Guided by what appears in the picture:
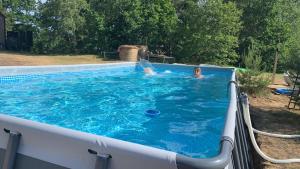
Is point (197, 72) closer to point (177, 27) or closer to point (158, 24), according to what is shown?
point (177, 27)

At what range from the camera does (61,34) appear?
25453 millimetres

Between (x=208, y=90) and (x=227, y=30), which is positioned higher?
Answer: (x=227, y=30)

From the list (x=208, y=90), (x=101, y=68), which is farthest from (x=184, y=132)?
(x=101, y=68)

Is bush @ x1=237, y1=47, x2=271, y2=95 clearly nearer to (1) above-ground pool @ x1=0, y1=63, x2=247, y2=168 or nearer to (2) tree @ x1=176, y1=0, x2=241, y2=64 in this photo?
(1) above-ground pool @ x1=0, y1=63, x2=247, y2=168

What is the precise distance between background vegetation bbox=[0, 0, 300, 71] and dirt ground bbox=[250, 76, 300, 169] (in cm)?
996

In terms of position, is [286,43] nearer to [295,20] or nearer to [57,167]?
[295,20]

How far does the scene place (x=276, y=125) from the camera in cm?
687

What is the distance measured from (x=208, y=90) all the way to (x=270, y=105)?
3.32 m

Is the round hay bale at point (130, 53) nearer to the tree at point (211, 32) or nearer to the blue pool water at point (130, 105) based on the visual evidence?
the tree at point (211, 32)

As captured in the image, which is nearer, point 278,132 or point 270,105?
point 278,132

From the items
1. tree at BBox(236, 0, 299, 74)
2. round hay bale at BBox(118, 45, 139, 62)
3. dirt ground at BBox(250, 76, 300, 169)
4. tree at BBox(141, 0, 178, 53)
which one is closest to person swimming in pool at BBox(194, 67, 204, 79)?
dirt ground at BBox(250, 76, 300, 169)

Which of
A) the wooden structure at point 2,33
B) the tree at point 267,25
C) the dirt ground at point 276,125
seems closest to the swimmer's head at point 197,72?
the dirt ground at point 276,125

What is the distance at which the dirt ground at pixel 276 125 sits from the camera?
5.20 meters

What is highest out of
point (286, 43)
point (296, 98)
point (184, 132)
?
point (286, 43)
